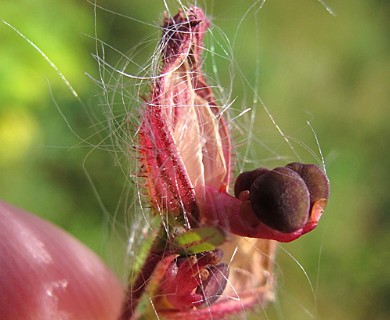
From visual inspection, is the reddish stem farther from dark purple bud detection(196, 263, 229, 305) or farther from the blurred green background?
the blurred green background

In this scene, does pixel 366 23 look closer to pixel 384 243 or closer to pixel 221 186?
pixel 384 243

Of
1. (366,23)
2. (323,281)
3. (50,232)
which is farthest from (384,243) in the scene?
(50,232)

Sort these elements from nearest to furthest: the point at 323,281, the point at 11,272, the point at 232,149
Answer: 1. the point at 232,149
2. the point at 11,272
3. the point at 323,281

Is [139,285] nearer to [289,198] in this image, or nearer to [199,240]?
[199,240]

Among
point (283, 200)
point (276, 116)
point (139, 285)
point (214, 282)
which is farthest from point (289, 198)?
point (276, 116)

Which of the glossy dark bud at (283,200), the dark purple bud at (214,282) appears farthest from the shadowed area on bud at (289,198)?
the dark purple bud at (214,282)

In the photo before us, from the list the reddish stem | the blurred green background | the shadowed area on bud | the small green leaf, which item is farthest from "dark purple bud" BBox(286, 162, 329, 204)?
the blurred green background
